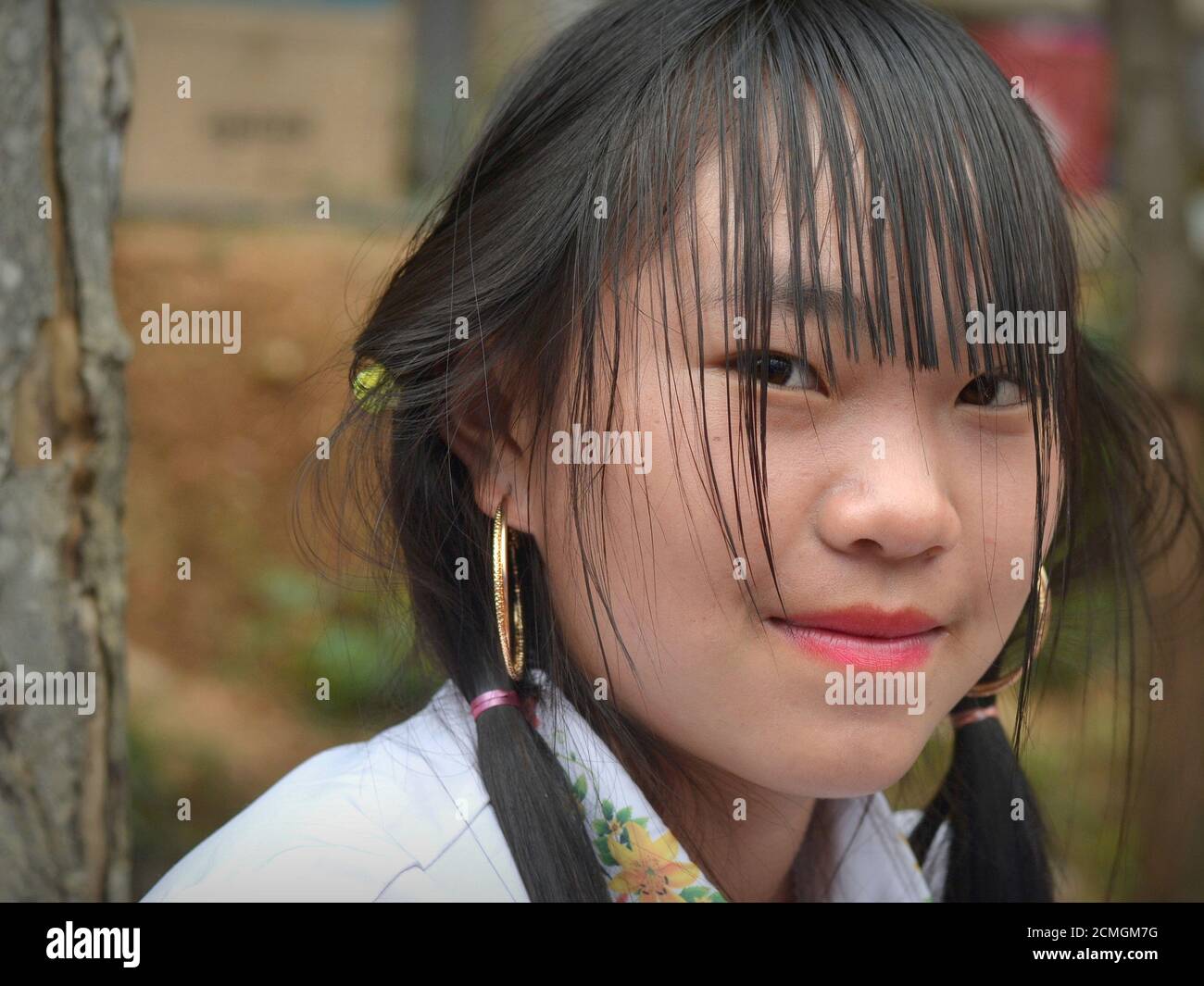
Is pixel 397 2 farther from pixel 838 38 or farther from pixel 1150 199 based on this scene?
pixel 838 38

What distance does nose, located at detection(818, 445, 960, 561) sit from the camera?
1.08 meters

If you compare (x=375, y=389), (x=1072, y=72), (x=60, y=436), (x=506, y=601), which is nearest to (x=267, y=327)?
(x=60, y=436)

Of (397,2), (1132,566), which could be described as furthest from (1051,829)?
(397,2)

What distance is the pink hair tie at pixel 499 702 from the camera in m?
1.29

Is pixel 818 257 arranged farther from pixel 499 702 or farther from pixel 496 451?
pixel 499 702

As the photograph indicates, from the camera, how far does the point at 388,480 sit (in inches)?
54.9

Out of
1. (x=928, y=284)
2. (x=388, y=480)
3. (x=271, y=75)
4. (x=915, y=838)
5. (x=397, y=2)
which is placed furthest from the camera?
(x=397, y=2)

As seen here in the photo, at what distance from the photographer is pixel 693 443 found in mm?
1138

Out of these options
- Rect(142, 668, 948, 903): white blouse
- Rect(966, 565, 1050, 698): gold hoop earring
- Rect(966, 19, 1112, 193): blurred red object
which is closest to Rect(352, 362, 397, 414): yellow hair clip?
Rect(142, 668, 948, 903): white blouse

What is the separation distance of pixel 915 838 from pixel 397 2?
3506 mm

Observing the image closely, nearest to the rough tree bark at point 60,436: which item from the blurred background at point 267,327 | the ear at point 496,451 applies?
the ear at point 496,451

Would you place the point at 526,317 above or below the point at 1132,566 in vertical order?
above

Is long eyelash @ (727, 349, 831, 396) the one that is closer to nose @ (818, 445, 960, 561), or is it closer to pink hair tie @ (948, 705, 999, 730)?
nose @ (818, 445, 960, 561)

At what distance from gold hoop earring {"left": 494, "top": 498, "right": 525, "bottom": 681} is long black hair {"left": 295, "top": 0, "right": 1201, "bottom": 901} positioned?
0.10ft
